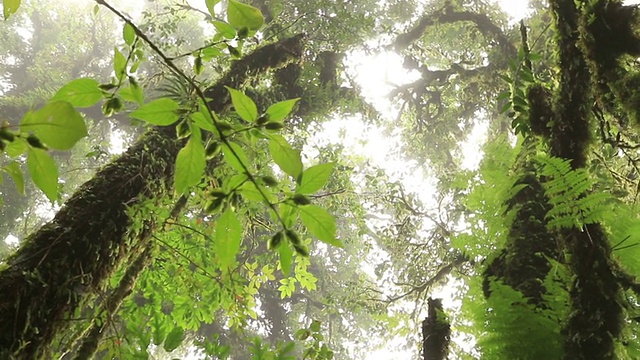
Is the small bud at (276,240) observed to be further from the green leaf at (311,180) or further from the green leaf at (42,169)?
Answer: the green leaf at (42,169)

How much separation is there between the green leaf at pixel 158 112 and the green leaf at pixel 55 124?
0.29 ft

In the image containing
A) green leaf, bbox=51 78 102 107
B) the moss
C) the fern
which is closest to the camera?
green leaf, bbox=51 78 102 107

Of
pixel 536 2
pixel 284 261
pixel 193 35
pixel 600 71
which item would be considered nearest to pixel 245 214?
pixel 600 71

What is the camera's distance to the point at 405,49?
26.8ft

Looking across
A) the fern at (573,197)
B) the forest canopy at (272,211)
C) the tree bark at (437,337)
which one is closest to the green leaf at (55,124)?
the forest canopy at (272,211)

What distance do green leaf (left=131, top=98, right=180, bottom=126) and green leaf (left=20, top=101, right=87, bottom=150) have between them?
9cm

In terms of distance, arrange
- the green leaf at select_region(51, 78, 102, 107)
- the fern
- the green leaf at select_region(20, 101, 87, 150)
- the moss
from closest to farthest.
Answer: the green leaf at select_region(20, 101, 87, 150), the green leaf at select_region(51, 78, 102, 107), the fern, the moss

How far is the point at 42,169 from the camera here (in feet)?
1.45

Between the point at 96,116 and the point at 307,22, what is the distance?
8.30 m

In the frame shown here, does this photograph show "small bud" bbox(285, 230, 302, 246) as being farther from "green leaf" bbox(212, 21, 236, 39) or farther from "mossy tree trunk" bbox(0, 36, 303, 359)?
"mossy tree trunk" bbox(0, 36, 303, 359)

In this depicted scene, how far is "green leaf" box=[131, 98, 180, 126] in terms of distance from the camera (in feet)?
1.69

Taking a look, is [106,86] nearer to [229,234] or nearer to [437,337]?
[229,234]

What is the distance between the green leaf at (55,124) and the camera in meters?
0.42

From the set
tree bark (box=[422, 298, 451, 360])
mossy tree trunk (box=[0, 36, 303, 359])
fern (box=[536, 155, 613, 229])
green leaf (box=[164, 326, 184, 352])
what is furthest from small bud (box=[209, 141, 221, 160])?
mossy tree trunk (box=[0, 36, 303, 359])
